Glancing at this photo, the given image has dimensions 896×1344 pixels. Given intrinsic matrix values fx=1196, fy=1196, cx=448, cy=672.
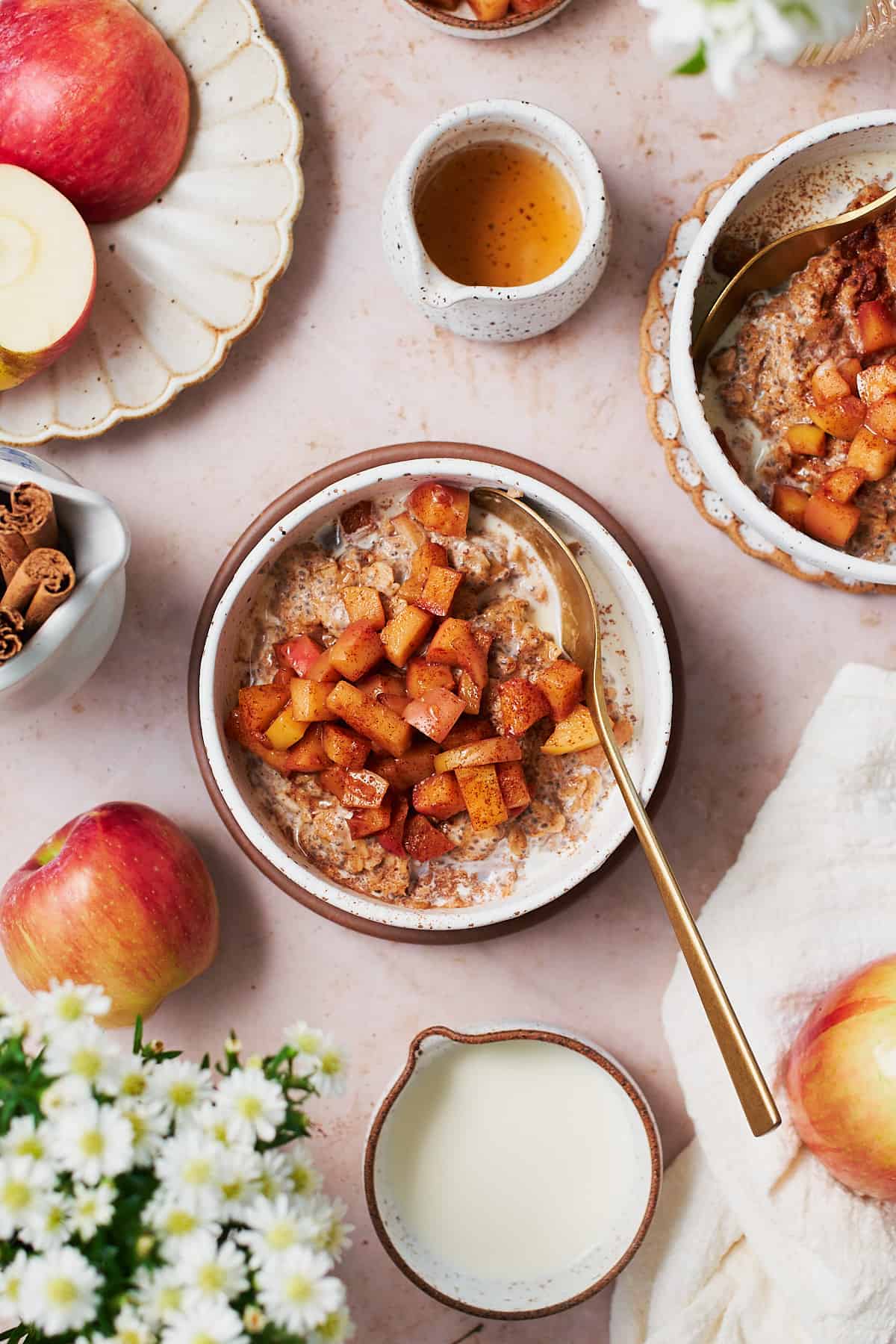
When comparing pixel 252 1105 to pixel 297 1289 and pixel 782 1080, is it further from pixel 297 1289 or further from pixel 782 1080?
pixel 782 1080

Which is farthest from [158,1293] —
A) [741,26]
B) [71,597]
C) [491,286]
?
[491,286]

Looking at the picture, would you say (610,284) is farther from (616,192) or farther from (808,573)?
(808,573)

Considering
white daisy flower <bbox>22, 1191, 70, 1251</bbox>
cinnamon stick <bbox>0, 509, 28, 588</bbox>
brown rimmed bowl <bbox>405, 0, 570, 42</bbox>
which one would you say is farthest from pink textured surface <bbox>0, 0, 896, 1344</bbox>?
white daisy flower <bbox>22, 1191, 70, 1251</bbox>

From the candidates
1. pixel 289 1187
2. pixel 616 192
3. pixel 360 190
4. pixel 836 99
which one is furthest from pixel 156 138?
pixel 289 1187

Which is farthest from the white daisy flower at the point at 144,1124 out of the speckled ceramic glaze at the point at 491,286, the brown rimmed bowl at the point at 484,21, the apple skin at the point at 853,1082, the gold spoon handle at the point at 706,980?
the brown rimmed bowl at the point at 484,21

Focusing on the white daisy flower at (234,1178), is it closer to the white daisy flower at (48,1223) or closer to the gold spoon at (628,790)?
the white daisy flower at (48,1223)

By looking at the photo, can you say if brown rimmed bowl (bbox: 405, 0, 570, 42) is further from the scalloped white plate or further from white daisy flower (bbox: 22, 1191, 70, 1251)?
white daisy flower (bbox: 22, 1191, 70, 1251)
